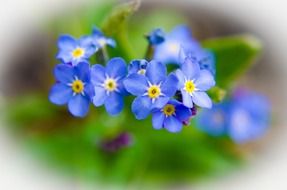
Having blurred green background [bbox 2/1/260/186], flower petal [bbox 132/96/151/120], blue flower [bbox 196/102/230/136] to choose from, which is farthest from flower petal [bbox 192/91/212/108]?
blue flower [bbox 196/102/230/136]

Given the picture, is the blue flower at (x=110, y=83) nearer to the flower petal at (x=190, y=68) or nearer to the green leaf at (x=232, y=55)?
the flower petal at (x=190, y=68)

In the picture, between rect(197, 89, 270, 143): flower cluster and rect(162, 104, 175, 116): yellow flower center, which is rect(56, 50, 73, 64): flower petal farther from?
rect(197, 89, 270, 143): flower cluster

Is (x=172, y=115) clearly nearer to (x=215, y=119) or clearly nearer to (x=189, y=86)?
(x=189, y=86)

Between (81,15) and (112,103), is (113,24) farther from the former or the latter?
(81,15)

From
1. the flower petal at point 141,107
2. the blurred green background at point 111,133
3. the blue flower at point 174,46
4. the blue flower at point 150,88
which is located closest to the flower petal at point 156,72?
the blue flower at point 150,88

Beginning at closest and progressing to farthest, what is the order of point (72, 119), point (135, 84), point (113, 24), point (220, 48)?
point (135, 84), point (113, 24), point (220, 48), point (72, 119)

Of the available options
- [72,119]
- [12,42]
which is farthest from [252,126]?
[12,42]
